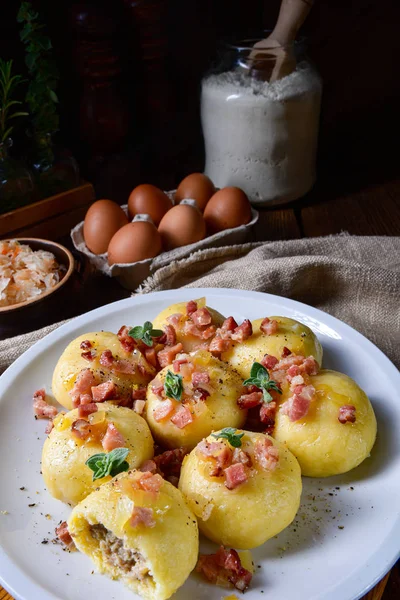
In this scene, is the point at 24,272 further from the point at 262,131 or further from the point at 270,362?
the point at 262,131

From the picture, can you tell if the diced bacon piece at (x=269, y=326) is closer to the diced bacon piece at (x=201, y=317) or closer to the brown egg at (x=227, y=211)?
the diced bacon piece at (x=201, y=317)

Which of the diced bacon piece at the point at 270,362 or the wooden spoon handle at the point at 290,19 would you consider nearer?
the diced bacon piece at the point at 270,362

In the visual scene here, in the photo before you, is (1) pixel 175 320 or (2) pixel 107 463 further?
(1) pixel 175 320

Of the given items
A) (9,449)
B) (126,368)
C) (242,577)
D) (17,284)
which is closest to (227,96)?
(17,284)

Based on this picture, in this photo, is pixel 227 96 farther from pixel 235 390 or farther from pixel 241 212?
pixel 235 390

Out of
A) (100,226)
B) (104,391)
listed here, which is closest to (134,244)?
(100,226)

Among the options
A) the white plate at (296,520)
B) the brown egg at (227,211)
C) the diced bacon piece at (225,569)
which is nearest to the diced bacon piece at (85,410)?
the white plate at (296,520)

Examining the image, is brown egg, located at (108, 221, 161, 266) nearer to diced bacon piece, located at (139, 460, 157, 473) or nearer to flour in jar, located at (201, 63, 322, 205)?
flour in jar, located at (201, 63, 322, 205)
